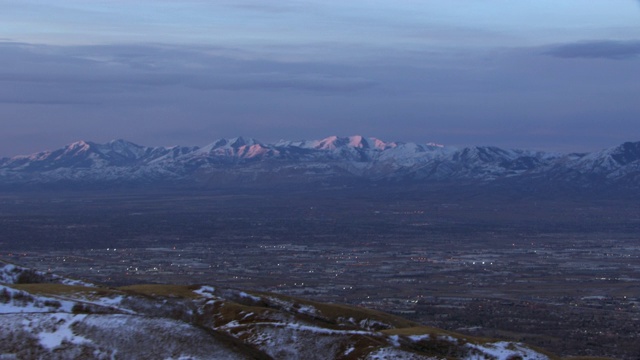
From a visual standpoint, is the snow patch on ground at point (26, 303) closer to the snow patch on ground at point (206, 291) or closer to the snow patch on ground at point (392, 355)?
the snow patch on ground at point (206, 291)

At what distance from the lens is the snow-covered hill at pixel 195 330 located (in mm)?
47719

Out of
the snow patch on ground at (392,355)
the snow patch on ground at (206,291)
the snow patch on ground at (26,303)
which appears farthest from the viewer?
the snow patch on ground at (206,291)

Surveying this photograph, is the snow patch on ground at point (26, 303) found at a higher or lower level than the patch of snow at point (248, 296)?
higher

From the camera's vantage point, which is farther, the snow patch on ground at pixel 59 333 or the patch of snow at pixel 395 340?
the patch of snow at pixel 395 340

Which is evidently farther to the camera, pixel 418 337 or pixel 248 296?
pixel 248 296

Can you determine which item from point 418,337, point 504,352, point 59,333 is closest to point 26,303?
point 59,333

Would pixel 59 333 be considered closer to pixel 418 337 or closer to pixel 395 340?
pixel 395 340

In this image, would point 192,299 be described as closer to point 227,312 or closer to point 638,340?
point 227,312

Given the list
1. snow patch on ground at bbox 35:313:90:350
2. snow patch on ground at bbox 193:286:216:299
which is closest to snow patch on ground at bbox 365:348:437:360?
snow patch on ground at bbox 35:313:90:350

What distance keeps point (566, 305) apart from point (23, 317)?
412 ft

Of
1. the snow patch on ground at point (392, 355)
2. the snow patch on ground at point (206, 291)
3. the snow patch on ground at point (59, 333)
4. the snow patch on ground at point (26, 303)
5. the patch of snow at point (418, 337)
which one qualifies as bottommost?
the snow patch on ground at point (206, 291)

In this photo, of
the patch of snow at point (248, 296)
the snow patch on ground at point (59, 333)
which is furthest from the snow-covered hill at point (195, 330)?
the patch of snow at point (248, 296)

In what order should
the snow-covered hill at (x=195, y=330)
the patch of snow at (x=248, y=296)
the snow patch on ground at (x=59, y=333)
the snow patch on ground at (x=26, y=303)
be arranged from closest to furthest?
1. the snow patch on ground at (x=59, y=333)
2. the snow-covered hill at (x=195, y=330)
3. the snow patch on ground at (x=26, y=303)
4. the patch of snow at (x=248, y=296)

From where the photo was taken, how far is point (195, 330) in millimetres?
48594
